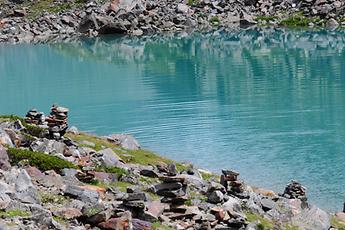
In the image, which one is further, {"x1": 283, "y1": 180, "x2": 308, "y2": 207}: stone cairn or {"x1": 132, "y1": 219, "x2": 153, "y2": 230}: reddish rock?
{"x1": 283, "y1": 180, "x2": 308, "y2": 207}: stone cairn

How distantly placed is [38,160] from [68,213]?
5544mm

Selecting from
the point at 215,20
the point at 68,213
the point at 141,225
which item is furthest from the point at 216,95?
the point at 215,20

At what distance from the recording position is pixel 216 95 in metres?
70.1

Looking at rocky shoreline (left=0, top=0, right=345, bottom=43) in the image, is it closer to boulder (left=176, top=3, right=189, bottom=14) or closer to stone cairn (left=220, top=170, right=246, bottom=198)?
boulder (left=176, top=3, right=189, bottom=14)

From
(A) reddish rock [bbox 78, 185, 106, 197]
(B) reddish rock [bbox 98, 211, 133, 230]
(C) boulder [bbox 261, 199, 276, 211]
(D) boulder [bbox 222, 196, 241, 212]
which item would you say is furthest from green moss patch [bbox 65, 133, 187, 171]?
(B) reddish rock [bbox 98, 211, 133, 230]

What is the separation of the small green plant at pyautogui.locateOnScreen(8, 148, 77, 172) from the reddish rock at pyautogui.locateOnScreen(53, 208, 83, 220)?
4.94 meters

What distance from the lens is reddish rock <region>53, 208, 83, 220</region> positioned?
57.7ft

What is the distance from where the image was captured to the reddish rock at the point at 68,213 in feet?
57.7

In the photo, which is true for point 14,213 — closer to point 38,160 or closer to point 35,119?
point 38,160

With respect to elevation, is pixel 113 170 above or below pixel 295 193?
above

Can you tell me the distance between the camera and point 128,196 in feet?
63.5

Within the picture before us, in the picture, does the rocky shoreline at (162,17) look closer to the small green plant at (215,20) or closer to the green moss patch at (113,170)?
the small green plant at (215,20)

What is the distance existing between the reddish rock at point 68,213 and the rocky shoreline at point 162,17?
124 metres

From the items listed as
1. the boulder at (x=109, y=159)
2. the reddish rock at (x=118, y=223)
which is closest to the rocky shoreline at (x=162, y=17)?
the boulder at (x=109, y=159)
